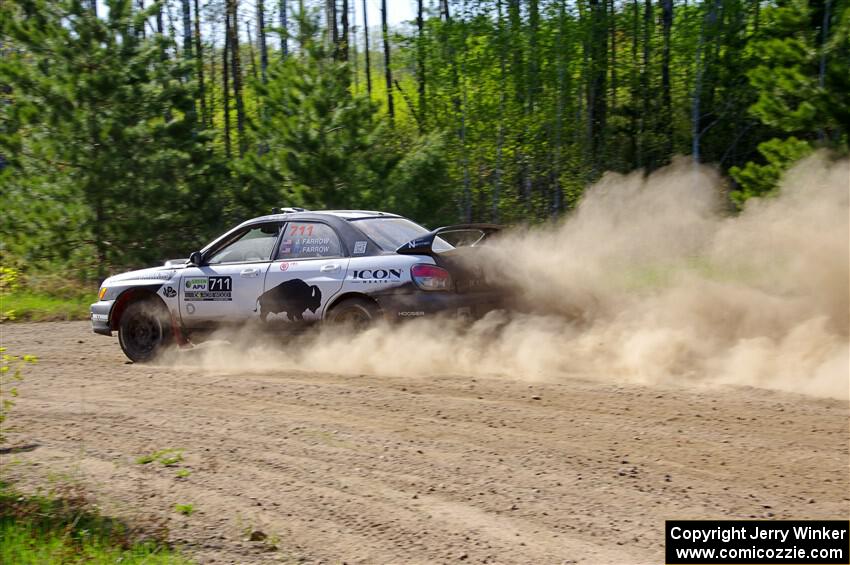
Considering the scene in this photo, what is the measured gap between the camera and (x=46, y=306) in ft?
53.6

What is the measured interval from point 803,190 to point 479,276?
376 cm

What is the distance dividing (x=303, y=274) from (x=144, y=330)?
2329mm

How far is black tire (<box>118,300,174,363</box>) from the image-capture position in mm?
10281

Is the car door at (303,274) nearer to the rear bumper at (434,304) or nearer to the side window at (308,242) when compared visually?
the side window at (308,242)

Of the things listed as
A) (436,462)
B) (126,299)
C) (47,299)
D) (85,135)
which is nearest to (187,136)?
(85,135)

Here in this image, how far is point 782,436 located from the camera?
613cm

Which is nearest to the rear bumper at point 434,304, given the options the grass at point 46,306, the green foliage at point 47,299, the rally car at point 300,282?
the rally car at point 300,282

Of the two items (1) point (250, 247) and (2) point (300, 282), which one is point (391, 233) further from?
(1) point (250, 247)

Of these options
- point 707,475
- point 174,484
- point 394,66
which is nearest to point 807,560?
point 707,475

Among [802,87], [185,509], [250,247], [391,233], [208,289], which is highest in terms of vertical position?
[802,87]

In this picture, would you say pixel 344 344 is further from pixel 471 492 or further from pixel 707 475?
pixel 707 475

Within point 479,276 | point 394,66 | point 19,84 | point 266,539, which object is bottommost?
point 266,539

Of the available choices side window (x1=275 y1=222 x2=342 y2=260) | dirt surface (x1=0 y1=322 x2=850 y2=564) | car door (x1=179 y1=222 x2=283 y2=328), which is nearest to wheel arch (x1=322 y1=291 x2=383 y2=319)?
side window (x1=275 y1=222 x2=342 y2=260)

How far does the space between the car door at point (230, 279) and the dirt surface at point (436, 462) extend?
4.12ft
